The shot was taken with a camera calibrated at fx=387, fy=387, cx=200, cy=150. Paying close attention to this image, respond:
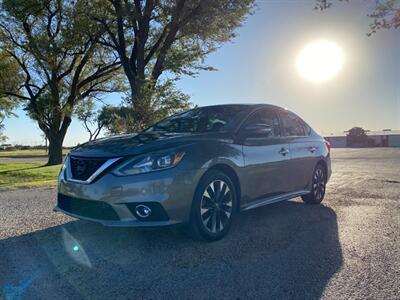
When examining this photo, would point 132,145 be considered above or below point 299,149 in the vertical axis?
above

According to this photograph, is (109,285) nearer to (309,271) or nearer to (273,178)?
(309,271)

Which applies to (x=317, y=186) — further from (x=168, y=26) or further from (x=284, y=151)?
(x=168, y=26)

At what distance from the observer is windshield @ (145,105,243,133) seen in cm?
493

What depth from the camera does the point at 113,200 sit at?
3.75m

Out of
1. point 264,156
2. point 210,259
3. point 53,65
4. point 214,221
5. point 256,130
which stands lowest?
point 210,259

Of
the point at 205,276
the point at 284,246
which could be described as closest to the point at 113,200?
the point at 205,276

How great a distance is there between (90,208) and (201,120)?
196cm

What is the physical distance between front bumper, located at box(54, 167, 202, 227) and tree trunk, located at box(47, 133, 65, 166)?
2652 cm

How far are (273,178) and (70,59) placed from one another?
24968mm

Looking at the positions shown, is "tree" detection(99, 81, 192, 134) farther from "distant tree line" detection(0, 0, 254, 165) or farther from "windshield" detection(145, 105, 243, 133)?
"windshield" detection(145, 105, 243, 133)

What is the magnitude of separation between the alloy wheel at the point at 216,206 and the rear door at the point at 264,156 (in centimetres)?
40

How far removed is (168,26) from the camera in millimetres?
17594

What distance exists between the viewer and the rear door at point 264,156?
186 inches

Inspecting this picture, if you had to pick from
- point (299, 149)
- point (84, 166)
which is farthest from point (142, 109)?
point (84, 166)
